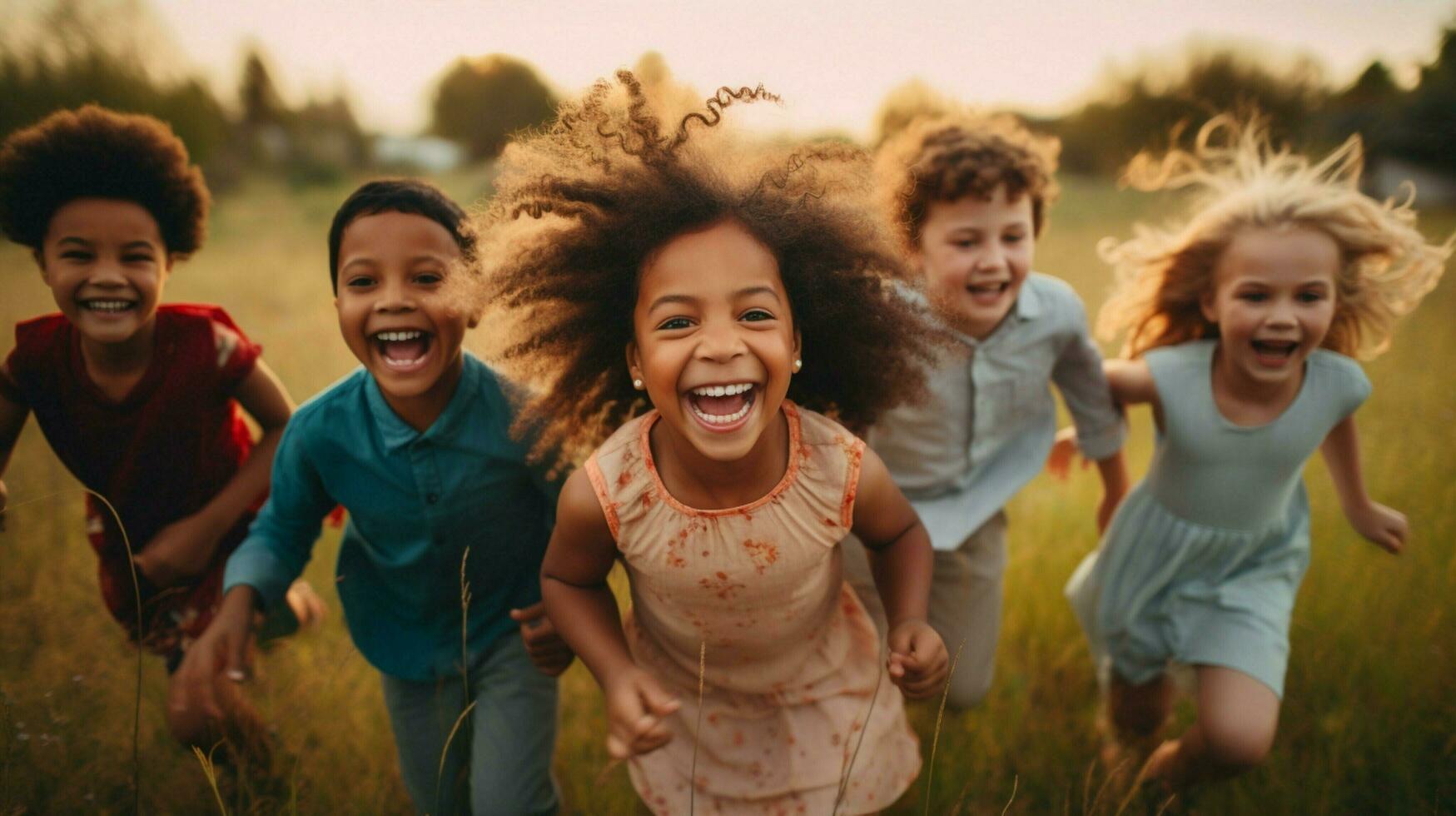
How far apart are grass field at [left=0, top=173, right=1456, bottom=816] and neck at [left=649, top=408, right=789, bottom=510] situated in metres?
0.89

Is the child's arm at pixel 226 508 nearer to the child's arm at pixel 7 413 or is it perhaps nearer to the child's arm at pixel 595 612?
the child's arm at pixel 7 413

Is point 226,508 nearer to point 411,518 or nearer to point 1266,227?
point 411,518

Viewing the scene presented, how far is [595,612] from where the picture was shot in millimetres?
2076

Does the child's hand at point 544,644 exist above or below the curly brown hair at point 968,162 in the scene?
below

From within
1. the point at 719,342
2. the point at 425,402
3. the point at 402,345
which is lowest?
the point at 719,342

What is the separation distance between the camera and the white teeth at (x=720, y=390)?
1.87m

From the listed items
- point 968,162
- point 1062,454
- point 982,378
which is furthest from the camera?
point 1062,454

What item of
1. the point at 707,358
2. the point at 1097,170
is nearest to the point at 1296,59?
the point at 1097,170

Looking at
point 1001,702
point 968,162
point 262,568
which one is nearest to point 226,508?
point 262,568

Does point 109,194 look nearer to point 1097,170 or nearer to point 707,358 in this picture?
point 707,358

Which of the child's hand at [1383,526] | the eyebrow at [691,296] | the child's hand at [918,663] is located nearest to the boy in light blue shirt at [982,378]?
the child's hand at [1383,526]

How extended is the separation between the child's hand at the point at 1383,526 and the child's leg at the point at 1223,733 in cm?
71

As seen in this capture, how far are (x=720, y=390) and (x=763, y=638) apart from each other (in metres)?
0.68

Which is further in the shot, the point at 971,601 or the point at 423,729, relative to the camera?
the point at 971,601
